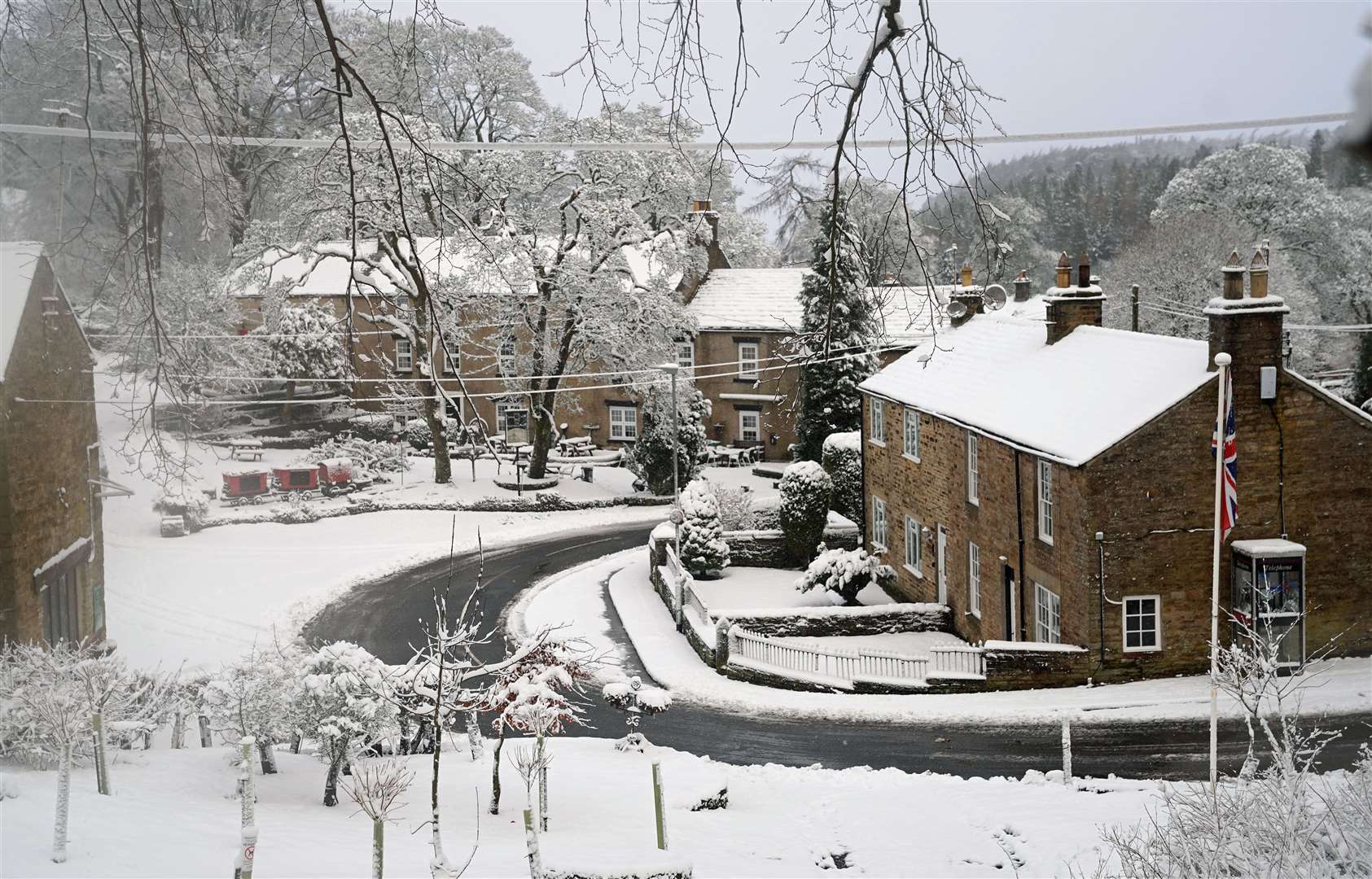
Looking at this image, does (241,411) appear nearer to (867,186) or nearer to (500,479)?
(500,479)

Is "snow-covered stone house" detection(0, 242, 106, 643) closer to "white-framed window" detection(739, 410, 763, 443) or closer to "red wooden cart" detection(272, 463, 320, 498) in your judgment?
"red wooden cart" detection(272, 463, 320, 498)

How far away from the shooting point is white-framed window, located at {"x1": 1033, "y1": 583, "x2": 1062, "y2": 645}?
21.1 m

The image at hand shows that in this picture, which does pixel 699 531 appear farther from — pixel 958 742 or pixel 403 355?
pixel 403 355

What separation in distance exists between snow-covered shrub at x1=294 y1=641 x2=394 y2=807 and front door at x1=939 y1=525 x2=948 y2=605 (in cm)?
1417

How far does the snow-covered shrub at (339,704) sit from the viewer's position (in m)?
14.0

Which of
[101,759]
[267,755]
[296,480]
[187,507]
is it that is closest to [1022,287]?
[267,755]

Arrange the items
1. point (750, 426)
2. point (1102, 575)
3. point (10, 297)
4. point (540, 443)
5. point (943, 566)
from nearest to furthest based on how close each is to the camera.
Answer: point (10, 297) → point (1102, 575) → point (943, 566) → point (540, 443) → point (750, 426)

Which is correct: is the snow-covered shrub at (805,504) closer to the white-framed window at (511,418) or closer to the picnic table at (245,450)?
the white-framed window at (511,418)

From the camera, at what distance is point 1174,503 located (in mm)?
19984

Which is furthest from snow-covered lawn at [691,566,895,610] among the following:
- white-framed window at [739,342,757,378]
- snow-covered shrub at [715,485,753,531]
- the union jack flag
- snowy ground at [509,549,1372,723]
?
white-framed window at [739,342,757,378]

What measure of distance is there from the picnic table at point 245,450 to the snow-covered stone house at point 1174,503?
27972 millimetres

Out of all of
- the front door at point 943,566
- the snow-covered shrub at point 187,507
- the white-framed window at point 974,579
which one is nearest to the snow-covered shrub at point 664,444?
the snow-covered shrub at point 187,507

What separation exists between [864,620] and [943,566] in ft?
7.00

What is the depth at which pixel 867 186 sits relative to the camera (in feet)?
18.0
